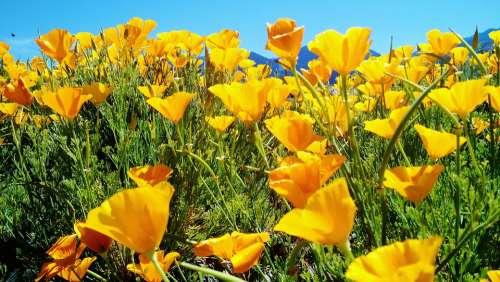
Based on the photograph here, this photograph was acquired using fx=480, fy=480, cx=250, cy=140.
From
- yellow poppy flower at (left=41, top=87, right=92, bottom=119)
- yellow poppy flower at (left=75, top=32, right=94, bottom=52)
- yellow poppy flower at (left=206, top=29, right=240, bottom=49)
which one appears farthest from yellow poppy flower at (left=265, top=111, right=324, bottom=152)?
yellow poppy flower at (left=75, top=32, right=94, bottom=52)

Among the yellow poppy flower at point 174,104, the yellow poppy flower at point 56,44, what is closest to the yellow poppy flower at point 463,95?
the yellow poppy flower at point 174,104

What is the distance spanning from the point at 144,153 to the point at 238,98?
47.3 inches

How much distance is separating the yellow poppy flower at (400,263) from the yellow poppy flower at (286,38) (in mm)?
685

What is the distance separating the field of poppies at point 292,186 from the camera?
68 centimetres

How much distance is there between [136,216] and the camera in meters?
0.68

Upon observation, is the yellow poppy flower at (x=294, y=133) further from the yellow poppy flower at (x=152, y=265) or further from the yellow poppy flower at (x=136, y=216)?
the yellow poppy flower at (x=136, y=216)

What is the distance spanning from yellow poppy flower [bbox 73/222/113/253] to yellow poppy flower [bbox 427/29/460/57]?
1602 mm

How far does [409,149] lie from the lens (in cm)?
186

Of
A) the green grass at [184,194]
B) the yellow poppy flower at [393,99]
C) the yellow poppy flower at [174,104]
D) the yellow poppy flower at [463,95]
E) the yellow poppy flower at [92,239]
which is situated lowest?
the green grass at [184,194]

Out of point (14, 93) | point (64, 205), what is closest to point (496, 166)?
point (64, 205)

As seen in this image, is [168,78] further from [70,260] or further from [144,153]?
[70,260]

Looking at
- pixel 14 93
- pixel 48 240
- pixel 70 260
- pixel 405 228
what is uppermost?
pixel 14 93

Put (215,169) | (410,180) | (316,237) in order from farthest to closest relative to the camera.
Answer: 1. (215,169)
2. (410,180)
3. (316,237)

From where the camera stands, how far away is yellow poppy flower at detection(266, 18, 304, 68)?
1.17m
